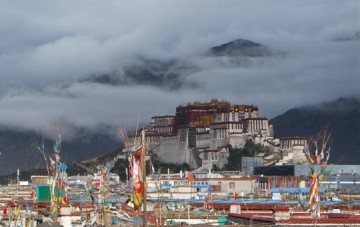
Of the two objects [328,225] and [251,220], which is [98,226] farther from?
[328,225]

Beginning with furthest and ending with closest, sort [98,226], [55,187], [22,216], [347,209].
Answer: [347,209] → [22,216] → [55,187] → [98,226]

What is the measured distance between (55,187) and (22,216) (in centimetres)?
1370

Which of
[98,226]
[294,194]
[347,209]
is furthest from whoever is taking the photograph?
[294,194]

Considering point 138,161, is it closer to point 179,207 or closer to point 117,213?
point 117,213

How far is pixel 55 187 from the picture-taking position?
179ft

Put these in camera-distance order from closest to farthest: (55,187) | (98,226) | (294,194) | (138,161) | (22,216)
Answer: (138,161) < (98,226) < (55,187) < (22,216) < (294,194)

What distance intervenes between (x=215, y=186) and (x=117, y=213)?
308ft

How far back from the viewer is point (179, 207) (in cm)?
8150

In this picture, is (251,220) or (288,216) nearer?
(251,220)

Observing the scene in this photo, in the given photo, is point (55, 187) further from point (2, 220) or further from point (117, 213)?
point (2, 220)

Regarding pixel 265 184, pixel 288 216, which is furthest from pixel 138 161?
pixel 265 184

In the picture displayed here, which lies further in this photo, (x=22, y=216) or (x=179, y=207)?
(x=179, y=207)

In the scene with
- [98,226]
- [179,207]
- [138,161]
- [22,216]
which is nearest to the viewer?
[138,161]

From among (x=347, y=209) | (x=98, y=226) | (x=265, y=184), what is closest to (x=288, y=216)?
(x=98, y=226)
